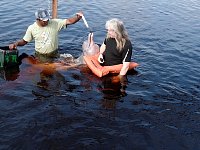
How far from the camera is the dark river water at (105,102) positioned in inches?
302

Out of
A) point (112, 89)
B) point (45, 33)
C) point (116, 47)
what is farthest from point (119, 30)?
point (45, 33)

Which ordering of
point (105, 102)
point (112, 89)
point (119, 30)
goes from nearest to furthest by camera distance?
point (105, 102) → point (119, 30) → point (112, 89)

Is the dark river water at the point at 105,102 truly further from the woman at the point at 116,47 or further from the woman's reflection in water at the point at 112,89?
the woman at the point at 116,47

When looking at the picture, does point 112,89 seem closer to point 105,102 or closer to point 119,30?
point 105,102

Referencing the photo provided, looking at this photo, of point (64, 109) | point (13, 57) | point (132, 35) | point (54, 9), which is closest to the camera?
point (64, 109)

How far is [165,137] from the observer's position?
7879 mm

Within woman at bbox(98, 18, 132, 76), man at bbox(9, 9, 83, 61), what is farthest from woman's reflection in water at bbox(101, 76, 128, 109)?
man at bbox(9, 9, 83, 61)

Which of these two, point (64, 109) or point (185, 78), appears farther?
point (185, 78)

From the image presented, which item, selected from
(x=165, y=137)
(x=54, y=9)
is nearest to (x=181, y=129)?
(x=165, y=137)

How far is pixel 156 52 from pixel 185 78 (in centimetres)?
257

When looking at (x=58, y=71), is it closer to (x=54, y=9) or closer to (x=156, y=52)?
(x=54, y=9)

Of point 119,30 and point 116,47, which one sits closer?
point 119,30

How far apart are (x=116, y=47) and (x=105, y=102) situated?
1.81 meters

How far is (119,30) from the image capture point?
9750mm
